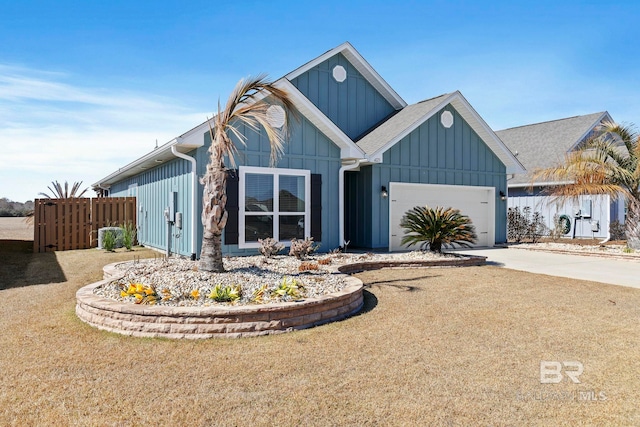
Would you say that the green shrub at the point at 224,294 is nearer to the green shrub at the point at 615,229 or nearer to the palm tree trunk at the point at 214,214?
the palm tree trunk at the point at 214,214

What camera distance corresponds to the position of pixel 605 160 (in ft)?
43.0

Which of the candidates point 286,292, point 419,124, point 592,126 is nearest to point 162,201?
point 419,124

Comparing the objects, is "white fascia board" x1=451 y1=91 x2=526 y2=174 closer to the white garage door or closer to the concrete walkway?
the white garage door

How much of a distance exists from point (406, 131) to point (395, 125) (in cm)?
85

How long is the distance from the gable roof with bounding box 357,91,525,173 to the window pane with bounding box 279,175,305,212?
209 cm

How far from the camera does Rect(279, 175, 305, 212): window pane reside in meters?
10.8

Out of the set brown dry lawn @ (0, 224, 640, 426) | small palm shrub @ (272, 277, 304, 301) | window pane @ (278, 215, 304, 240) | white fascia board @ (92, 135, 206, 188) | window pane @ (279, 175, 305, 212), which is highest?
white fascia board @ (92, 135, 206, 188)

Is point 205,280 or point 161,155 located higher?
point 161,155

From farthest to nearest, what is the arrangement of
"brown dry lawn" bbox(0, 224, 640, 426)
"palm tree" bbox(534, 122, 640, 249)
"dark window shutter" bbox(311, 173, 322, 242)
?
1. "palm tree" bbox(534, 122, 640, 249)
2. "dark window shutter" bbox(311, 173, 322, 242)
3. "brown dry lawn" bbox(0, 224, 640, 426)

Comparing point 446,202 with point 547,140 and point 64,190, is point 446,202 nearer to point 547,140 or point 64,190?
point 547,140

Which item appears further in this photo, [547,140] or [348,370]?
[547,140]

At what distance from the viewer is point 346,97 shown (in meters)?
14.4

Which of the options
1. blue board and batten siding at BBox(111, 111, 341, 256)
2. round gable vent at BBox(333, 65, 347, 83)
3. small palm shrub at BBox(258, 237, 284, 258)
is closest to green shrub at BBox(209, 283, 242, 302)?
small palm shrub at BBox(258, 237, 284, 258)

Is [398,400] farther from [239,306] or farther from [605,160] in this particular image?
[605,160]
